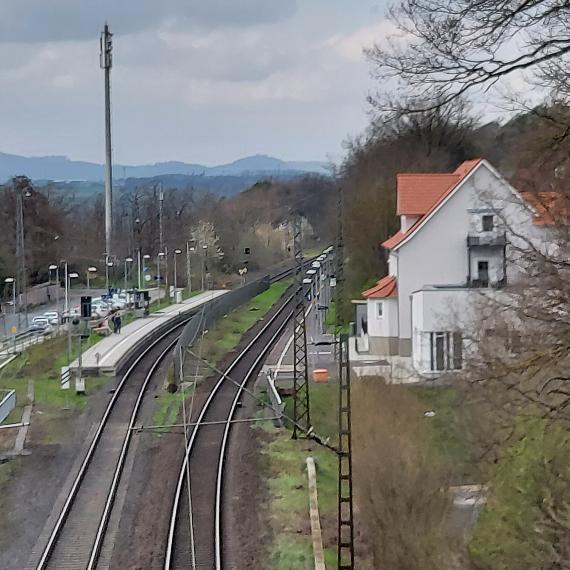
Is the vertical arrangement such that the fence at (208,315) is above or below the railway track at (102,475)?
above

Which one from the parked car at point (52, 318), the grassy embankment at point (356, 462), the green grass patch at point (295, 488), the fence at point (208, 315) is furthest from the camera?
the parked car at point (52, 318)

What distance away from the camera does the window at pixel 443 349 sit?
77.6 ft

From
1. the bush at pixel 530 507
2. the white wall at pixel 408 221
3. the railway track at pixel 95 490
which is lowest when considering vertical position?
the railway track at pixel 95 490

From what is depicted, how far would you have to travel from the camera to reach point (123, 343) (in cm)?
3064

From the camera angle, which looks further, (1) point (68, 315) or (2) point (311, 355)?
(2) point (311, 355)

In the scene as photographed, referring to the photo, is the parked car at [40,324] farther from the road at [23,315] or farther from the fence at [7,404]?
the fence at [7,404]

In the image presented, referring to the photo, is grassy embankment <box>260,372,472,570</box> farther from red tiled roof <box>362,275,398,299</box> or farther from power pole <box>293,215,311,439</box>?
red tiled roof <box>362,275,398,299</box>

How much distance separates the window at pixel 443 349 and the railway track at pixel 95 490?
7447mm

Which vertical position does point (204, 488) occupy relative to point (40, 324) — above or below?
below

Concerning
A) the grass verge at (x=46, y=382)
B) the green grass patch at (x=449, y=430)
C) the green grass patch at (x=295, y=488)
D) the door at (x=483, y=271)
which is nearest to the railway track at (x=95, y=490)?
the grass verge at (x=46, y=382)

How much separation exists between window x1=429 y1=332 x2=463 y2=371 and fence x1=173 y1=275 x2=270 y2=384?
6.49 metres

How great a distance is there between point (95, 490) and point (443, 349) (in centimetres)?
1205

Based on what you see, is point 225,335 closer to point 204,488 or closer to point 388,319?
point 388,319

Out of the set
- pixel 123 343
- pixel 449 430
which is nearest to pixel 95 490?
pixel 449 430
